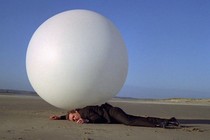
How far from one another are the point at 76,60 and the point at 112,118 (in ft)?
5.65

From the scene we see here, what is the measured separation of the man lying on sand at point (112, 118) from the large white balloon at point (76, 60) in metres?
0.21

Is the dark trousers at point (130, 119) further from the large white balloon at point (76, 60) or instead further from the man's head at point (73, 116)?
the man's head at point (73, 116)

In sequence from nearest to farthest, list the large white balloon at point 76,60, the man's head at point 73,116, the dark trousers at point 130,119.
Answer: the large white balloon at point 76,60, the dark trousers at point 130,119, the man's head at point 73,116

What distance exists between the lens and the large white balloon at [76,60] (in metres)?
8.23

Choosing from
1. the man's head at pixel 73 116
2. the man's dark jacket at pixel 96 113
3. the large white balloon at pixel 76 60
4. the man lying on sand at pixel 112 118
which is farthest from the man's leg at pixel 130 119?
the man's head at pixel 73 116

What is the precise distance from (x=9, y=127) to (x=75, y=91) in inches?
66.7

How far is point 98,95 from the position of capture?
8633 mm

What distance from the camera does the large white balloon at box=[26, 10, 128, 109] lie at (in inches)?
324

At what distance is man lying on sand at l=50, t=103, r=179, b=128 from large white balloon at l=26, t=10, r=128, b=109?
214mm

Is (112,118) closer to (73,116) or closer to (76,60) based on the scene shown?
(73,116)

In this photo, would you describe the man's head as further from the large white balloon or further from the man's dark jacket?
the large white balloon

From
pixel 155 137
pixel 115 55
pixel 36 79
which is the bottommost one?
pixel 155 137

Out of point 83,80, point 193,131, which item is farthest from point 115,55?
point 193,131

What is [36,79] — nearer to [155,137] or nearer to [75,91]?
[75,91]
